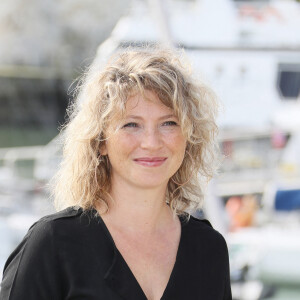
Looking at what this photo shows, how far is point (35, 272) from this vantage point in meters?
1.42

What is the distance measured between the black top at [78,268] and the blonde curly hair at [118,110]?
0.09 m

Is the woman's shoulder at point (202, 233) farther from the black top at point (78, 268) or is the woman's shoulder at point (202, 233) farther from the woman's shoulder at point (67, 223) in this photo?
the woman's shoulder at point (67, 223)

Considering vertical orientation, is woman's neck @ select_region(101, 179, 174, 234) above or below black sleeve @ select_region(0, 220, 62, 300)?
above

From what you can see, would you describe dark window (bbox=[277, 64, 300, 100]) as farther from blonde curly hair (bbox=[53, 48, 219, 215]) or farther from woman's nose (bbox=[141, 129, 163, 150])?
woman's nose (bbox=[141, 129, 163, 150])

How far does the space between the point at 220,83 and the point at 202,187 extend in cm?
1001

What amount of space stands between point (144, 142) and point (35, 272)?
37 centimetres

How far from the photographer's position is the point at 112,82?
155cm

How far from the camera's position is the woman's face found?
1.54m

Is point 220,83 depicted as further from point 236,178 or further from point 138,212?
point 138,212

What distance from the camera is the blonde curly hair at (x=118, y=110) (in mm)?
1542

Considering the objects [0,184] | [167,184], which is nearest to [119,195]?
[167,184]

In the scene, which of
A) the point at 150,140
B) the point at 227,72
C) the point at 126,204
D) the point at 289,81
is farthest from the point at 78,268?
the point at 289,81

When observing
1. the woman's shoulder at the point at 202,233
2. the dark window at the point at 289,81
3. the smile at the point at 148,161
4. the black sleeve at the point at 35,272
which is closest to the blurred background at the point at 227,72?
the dark window at the point at 289,81

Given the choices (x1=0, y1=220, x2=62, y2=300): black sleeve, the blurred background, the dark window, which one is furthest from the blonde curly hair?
the dark window
